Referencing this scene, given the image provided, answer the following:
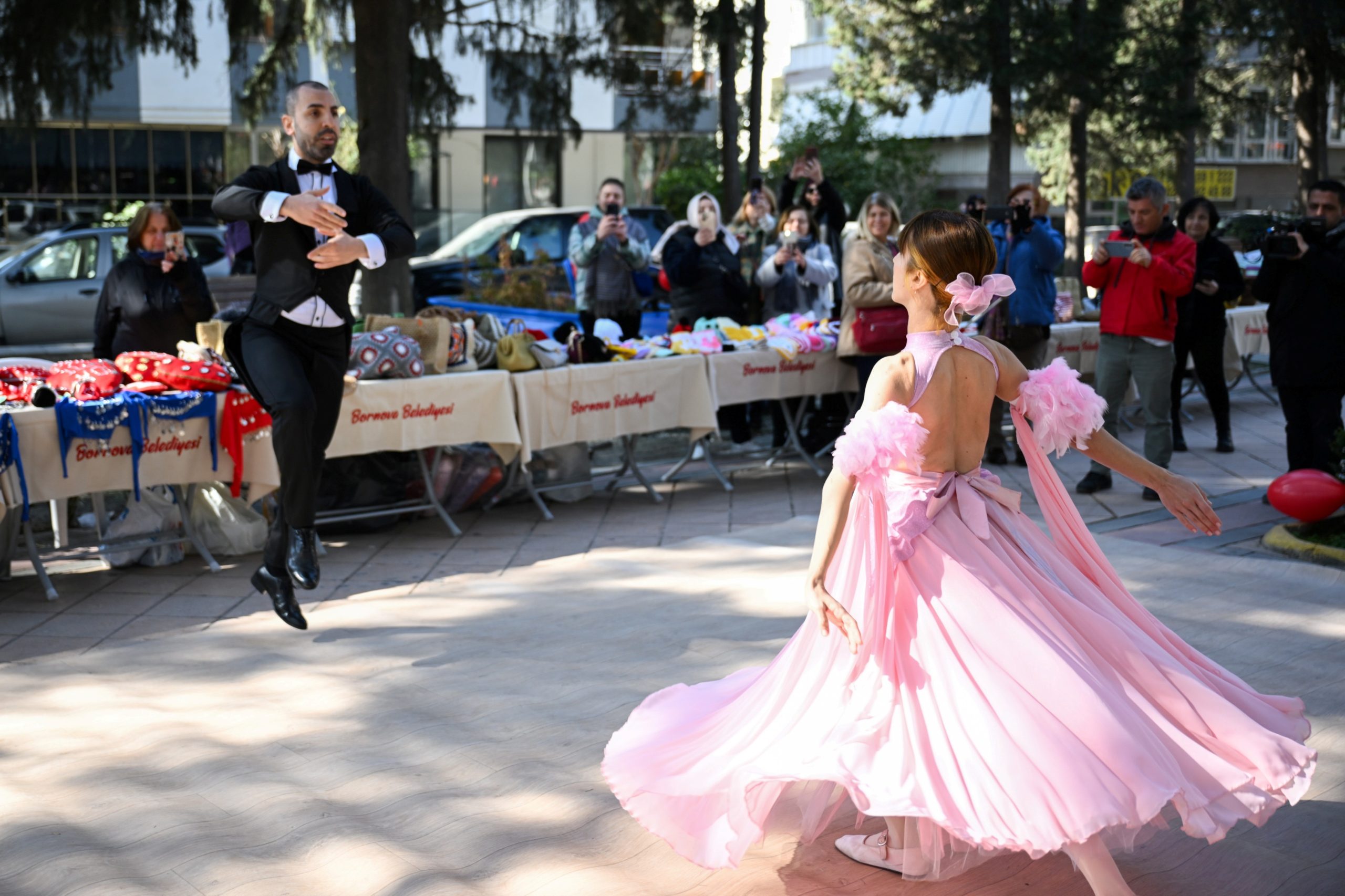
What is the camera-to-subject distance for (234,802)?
390 centimetres

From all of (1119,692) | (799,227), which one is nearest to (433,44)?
(799,227)

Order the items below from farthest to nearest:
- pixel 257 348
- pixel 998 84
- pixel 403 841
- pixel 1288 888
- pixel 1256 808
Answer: pixel 998 84
pixel 257 348
pixel 403 841
pixel 1288 888
pixel 1256 808

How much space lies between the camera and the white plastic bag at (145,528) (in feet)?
23.2

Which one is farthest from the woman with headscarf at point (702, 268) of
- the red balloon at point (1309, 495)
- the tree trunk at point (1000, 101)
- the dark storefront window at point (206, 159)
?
the dark storefront window at point (206, 159)

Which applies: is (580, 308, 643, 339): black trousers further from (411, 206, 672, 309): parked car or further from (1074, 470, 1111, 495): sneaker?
(411, 206, 672, 309): parked car

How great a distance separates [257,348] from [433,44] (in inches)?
363

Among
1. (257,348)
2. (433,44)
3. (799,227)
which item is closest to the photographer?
(257,348)

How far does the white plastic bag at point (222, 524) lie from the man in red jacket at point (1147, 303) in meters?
5.10

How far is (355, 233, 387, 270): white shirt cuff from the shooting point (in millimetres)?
5332

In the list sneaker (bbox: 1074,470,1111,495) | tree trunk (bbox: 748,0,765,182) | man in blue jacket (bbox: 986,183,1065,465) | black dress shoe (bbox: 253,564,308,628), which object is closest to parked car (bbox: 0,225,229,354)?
tree trunk (bbox: 748,0,765,182)

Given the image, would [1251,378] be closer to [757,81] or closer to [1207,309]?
[1207,309]

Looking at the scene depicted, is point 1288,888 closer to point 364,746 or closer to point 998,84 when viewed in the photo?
point 364,746

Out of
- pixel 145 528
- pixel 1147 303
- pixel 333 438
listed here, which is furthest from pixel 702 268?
pixel 145 528

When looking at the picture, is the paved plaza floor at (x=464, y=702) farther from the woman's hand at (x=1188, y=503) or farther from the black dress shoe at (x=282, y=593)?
the woman's hand at (x=1188, y=503)
